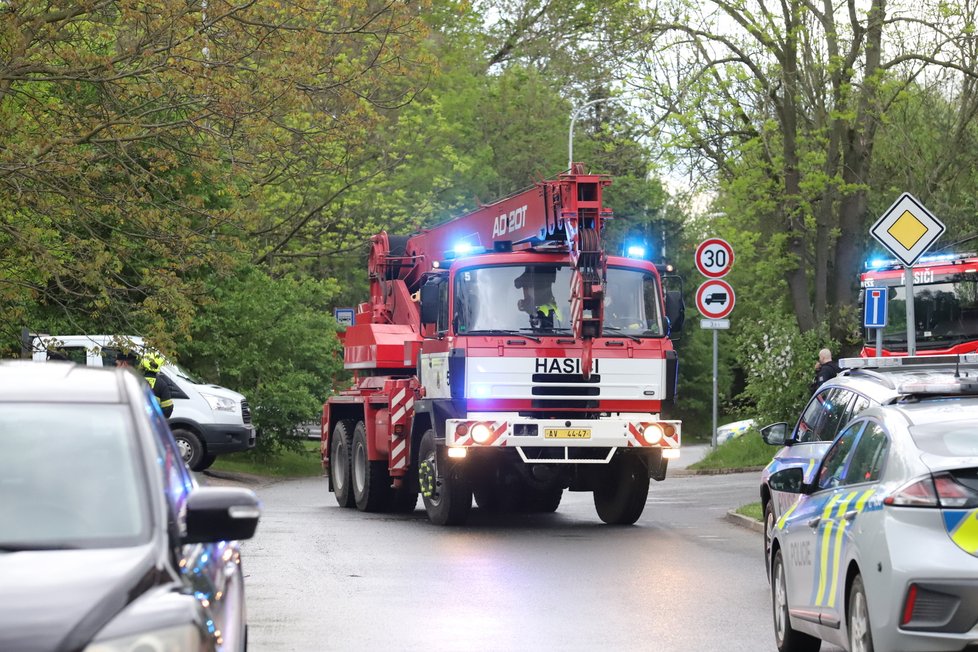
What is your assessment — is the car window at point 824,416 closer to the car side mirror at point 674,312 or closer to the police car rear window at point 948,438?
the police car rear window at point 948,438

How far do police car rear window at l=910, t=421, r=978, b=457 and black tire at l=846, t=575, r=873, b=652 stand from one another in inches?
26.8

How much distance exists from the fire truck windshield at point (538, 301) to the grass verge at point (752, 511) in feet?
7.42

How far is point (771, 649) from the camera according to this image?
10.2 meters

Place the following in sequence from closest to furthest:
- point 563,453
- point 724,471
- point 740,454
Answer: point 563,453, point 724,471, point 740,454

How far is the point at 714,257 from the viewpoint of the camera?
2658 cm

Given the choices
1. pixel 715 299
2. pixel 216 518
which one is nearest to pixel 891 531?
pixel 216 518

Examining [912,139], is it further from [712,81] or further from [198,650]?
[198,650]

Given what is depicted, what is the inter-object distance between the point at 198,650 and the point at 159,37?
14278 mm

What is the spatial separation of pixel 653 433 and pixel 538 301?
1.90 m

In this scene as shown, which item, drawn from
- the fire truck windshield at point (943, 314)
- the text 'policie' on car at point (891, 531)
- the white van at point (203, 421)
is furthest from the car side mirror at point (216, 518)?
the fire truck windshield at point (943, 314)

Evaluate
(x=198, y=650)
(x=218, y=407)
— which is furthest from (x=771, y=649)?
(x=218, y=407)

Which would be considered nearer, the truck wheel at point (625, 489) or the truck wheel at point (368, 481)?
the truck wheel at point (625, 489)

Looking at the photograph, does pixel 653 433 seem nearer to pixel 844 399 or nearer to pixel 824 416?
pixel 824 416

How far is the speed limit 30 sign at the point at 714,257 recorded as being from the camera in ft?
86.5
